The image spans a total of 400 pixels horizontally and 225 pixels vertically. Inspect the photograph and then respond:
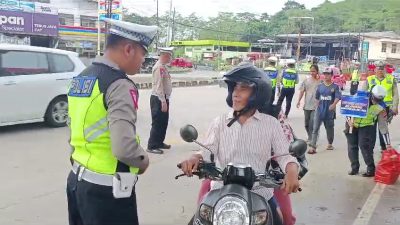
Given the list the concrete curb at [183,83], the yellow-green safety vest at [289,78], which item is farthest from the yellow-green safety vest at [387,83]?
the concrete curb at [183,83]

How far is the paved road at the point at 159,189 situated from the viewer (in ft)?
14.9

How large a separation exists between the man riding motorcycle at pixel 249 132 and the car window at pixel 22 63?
6.23 m

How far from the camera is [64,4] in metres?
47.3

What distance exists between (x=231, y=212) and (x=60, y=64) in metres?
7.35

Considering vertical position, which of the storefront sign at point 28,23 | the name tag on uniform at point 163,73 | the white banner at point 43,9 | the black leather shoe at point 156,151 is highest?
the white banner at point 43,9

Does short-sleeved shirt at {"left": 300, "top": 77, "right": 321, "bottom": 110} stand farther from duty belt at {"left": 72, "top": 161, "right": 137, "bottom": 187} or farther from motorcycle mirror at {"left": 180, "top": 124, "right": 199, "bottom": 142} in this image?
duty belt at {"left": 72, "top": 161, "right": 137, "bottom": 187}

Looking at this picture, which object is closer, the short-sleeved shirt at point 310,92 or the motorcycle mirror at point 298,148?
the motorcycle mirror at point 298,148

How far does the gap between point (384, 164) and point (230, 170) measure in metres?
4.20

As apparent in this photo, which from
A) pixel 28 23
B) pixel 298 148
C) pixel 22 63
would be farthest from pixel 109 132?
pixel 28 23

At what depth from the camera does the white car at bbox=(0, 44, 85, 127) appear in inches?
311

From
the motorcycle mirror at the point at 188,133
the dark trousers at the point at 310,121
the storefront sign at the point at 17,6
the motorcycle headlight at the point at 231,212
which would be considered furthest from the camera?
the storefront sign at the point at 17,6

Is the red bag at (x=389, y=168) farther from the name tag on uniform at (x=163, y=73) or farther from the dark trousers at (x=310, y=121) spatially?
the name tag on uniform at (x=163, y=73)

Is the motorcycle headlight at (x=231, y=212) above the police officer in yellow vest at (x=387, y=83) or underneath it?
underneath

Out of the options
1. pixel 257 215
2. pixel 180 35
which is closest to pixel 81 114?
pixel 257 215
